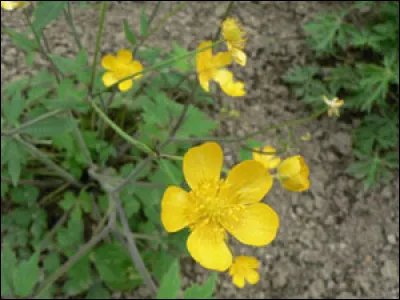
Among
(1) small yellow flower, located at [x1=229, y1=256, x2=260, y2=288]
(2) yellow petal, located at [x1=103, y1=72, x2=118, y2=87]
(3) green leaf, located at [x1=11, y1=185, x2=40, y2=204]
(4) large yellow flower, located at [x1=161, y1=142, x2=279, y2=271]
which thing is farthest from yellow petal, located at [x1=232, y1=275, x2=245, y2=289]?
(3) green leaf, located at [x1=11, y1=185, x2=40, y2=204]

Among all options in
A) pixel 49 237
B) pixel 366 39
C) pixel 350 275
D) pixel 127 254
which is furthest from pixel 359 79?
pixel 49 237

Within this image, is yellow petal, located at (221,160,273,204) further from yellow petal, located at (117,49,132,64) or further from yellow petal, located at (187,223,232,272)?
yellow petal, located at (117,49,132,64)

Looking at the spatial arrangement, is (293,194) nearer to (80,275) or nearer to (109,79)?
(80,275)

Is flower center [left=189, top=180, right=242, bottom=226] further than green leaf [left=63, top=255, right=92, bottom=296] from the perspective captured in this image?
No

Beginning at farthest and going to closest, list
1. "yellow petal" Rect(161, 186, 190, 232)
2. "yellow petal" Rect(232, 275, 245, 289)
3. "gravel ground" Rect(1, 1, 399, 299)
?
"gravel ground" Rect(1, 1, 399, 299) < "yellow petal" Rect(232, 275, 245, 289) < "yellow petal" Rect(161, 186, 190, 232)

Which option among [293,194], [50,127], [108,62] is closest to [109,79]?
[108,62]

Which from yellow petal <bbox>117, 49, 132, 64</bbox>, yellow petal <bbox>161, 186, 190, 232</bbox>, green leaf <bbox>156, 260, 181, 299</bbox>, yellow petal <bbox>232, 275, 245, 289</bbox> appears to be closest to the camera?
yellow petal <bbox>161, 186, 190, 232</bbox>
